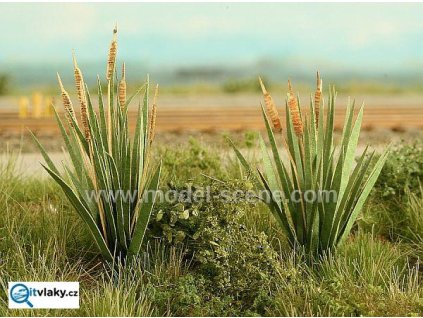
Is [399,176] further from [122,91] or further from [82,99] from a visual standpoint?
[82,99]

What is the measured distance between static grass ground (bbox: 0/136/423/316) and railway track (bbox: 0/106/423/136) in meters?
3.90

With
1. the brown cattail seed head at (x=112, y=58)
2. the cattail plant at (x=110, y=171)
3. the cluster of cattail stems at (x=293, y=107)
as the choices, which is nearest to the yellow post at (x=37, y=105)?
the cattail plant at (x=110, y=171)

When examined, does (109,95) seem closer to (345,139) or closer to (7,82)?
(345,139)

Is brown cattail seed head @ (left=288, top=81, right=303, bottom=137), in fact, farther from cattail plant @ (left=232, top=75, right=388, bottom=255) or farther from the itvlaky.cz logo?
the itvlaky.cz logo

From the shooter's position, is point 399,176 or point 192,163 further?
point 192,163

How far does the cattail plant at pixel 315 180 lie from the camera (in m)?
3.34

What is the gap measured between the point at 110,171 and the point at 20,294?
675 mm

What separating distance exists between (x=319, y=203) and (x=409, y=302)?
23.4 inches

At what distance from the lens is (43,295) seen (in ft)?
10.1

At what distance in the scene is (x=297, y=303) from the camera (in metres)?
3.07

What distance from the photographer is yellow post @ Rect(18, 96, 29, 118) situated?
7766 mm

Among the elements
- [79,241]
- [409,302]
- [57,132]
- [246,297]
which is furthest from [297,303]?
[57,132]

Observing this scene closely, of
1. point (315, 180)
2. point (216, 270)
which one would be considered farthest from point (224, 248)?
point (315, 180)

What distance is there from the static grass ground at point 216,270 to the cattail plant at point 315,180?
0.10m
